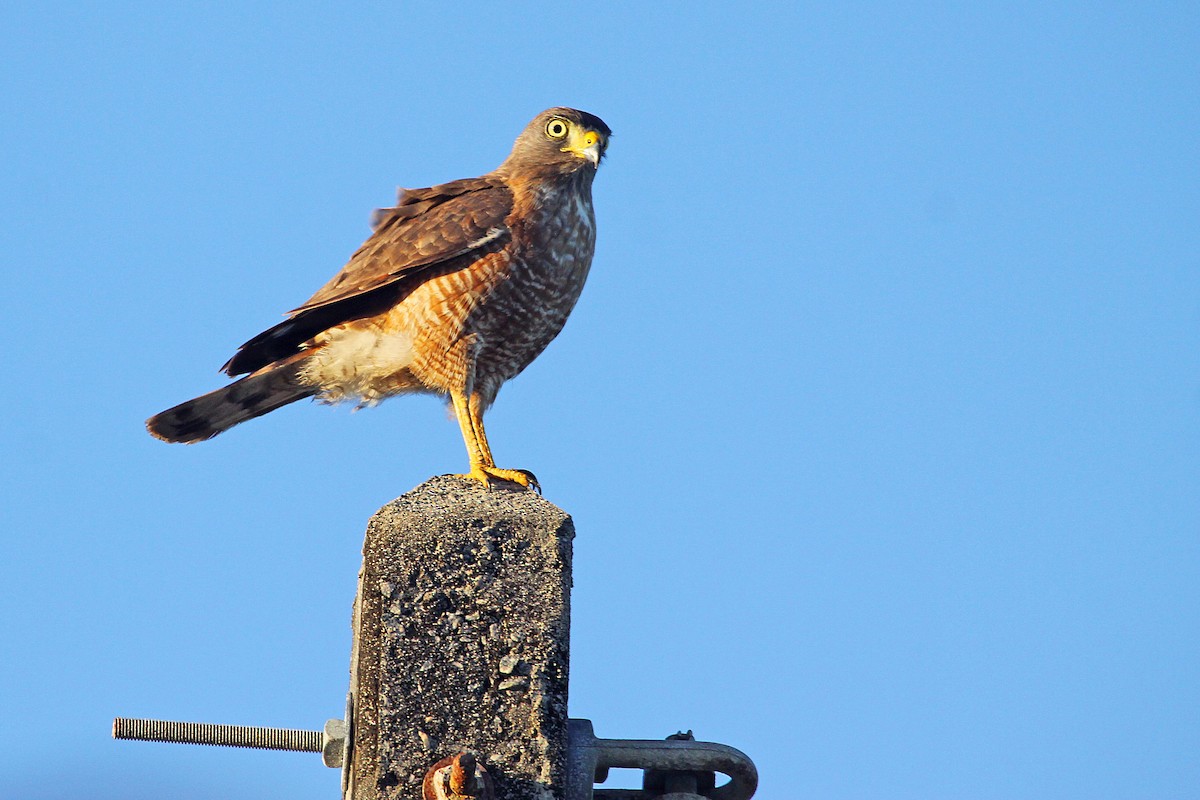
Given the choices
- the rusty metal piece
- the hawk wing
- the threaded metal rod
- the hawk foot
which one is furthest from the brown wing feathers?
the rusty metal piece

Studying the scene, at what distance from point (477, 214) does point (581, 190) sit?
62 centimetres

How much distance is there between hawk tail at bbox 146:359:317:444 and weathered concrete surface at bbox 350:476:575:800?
346 centimetres

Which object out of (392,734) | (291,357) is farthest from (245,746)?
(291,357)

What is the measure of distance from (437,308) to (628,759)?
3225 mm

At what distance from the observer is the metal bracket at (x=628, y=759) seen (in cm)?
330

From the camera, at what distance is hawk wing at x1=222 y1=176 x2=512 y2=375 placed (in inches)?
250

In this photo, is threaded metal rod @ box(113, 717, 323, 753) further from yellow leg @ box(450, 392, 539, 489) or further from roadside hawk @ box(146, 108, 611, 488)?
roadside hawk @ box(146, 108, 611, 488)

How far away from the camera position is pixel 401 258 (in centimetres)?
639

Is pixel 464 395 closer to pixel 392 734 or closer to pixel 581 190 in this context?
pixel 581 190

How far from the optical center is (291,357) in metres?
6.65

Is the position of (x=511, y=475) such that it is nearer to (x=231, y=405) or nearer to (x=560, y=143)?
(x=231, y=405)

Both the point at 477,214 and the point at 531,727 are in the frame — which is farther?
the point at 477,214

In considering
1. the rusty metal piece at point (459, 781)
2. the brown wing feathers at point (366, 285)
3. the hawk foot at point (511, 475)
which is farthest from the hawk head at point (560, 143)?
the rusty metal piece at point (459, 781)

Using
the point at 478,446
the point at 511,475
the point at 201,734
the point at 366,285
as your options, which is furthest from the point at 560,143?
the point at 201,734
